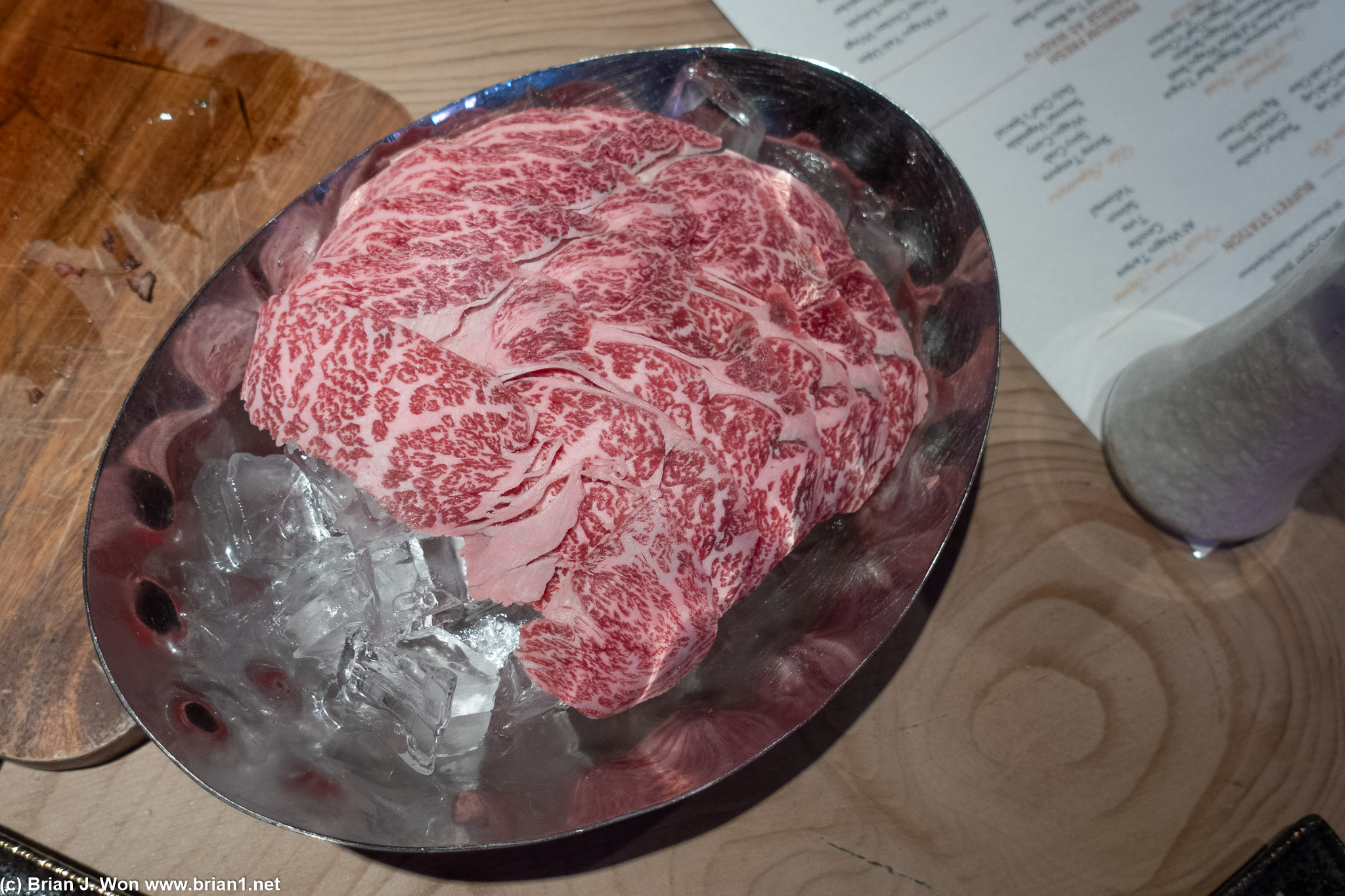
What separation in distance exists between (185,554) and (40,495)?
38 cm

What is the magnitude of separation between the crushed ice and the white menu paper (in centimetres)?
103

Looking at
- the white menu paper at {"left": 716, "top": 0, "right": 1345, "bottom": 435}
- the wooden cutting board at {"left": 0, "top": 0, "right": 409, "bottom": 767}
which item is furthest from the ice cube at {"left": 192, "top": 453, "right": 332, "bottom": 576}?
the white menu paper at {"left": 716, "top": 0, "right": 1345, "bottom": 435}

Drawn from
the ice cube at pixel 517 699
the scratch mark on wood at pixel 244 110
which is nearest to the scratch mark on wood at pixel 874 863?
the ice cube at pixel 517 699

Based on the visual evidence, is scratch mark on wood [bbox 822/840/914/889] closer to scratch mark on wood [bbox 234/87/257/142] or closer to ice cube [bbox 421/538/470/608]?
ice cube [bbox 421/538/470/608]

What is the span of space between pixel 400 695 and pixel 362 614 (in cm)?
12

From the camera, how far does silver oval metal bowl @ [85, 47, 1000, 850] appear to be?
96 cm

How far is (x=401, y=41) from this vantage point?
146cm

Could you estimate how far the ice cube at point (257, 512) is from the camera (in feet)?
3.44

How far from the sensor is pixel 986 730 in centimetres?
134

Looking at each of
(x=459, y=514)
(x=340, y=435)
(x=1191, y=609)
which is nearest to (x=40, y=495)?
(x=340, y=435)

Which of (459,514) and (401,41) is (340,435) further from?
(401,41)

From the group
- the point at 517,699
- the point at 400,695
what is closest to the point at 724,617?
the point at 517,699

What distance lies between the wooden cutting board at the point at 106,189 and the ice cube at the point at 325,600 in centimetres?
38

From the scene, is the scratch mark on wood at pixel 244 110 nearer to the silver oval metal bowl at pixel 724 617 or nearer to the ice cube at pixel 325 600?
the silver oval metal bowl at pixel 724 617
